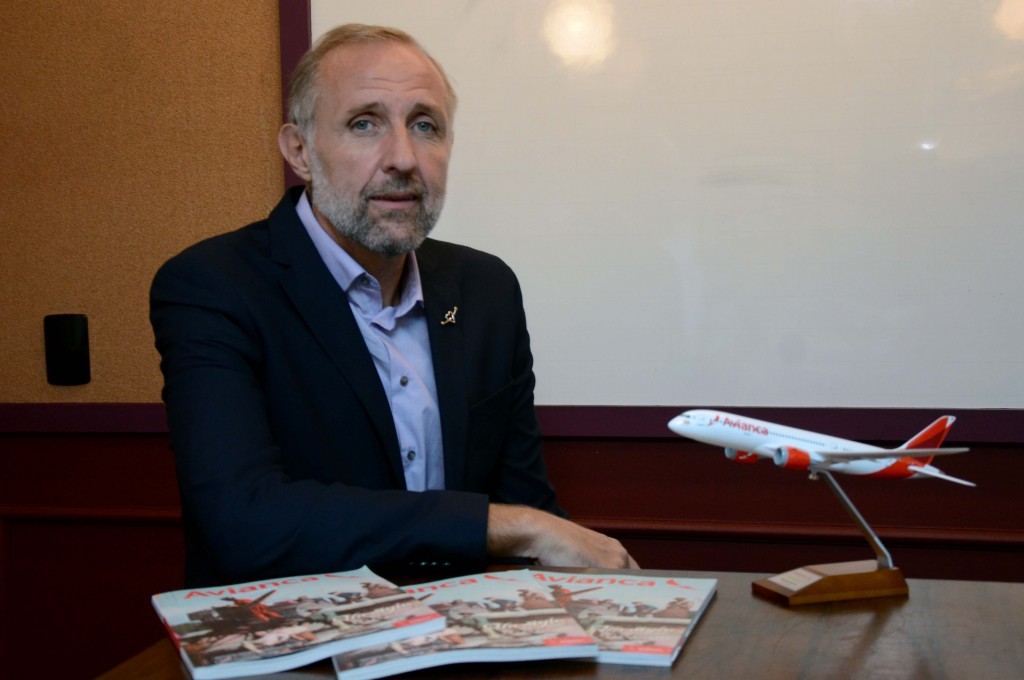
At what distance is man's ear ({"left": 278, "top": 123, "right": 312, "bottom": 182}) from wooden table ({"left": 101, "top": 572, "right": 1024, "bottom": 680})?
1174 mm

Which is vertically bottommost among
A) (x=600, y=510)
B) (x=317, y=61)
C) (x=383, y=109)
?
(x=600, y=510)

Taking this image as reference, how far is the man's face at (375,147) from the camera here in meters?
1.89

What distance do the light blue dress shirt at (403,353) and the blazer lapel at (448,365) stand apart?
3cm

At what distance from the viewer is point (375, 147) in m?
1.90

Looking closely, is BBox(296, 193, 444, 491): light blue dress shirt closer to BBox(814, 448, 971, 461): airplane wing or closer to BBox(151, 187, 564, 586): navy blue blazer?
BBox(151, 187, 564, 586): navy blue blazer

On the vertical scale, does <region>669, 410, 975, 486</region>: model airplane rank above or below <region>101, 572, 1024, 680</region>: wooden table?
above

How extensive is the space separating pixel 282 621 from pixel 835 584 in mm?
662

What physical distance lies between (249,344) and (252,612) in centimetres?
67

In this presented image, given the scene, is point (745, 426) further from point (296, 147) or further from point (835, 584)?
point (296, 147)

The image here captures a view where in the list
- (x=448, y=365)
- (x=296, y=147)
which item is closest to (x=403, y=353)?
(x=448, y=365)

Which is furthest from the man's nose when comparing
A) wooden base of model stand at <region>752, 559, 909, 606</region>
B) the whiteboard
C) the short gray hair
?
wooden base of model stand at <region>752, 559, 909, 606</region>

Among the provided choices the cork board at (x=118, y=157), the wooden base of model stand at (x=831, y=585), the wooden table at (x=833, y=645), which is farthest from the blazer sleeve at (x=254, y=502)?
the cork board at (x=118, y=157)

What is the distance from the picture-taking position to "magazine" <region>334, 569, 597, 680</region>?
3.09ft

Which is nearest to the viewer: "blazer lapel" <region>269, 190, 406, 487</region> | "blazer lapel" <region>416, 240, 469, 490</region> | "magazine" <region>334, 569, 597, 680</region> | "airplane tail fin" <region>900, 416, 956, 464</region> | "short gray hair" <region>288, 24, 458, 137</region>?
"magazine" <region>334, 569, 597, 680</region>
